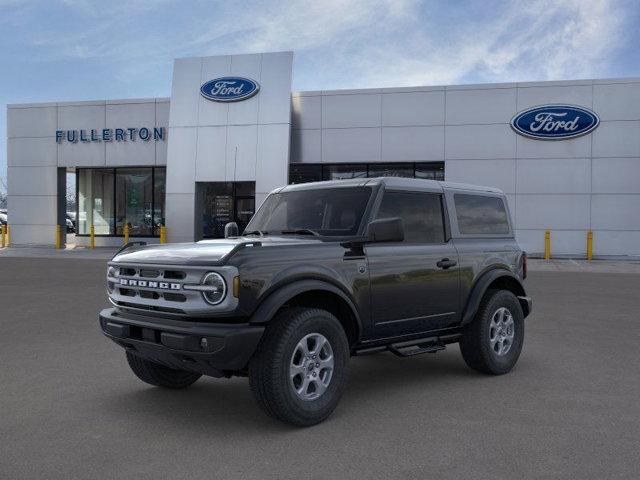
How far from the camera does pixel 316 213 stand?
551cm

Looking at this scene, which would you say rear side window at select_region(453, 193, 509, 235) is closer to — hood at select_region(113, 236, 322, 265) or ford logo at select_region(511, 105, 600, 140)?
hood at select_region(113, 236, 322, 265)

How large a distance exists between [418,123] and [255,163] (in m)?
6.29

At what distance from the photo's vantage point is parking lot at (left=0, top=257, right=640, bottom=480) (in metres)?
3.74

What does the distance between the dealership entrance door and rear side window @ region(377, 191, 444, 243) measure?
66.6 feet

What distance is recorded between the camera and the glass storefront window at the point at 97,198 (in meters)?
28.3

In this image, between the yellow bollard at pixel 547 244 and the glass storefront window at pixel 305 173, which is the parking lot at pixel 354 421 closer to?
the yellow bollard at pixel 547 244

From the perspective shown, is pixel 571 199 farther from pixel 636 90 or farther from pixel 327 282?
pixel 327 282

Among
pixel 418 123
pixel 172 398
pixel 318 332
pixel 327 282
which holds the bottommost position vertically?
pixel 172 398

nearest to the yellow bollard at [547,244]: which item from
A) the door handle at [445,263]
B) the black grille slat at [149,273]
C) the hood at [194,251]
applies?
the door handle at [445,263]

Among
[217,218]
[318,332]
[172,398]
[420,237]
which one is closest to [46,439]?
[172,398]

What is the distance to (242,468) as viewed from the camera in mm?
3703

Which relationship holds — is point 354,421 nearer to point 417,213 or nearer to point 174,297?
point 174,297

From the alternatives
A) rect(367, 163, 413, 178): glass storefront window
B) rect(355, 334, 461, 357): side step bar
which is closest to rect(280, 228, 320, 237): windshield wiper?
rect(355, 334, 461, 357): side step bar

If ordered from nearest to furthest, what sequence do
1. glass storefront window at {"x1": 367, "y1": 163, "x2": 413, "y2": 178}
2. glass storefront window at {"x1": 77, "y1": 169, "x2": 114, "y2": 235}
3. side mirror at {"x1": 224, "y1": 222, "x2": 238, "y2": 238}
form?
1. side mirror at {"x1": 224, "y1": 222, "x2": 238, "y2": 238}
2. glass storefront window at {"x1": 367, "y1": 163, "x2": 413, "y2": 178}
3. glass storefront window at {"x1": 77, "y1": 169, "x2": 114, "y2": 235}
